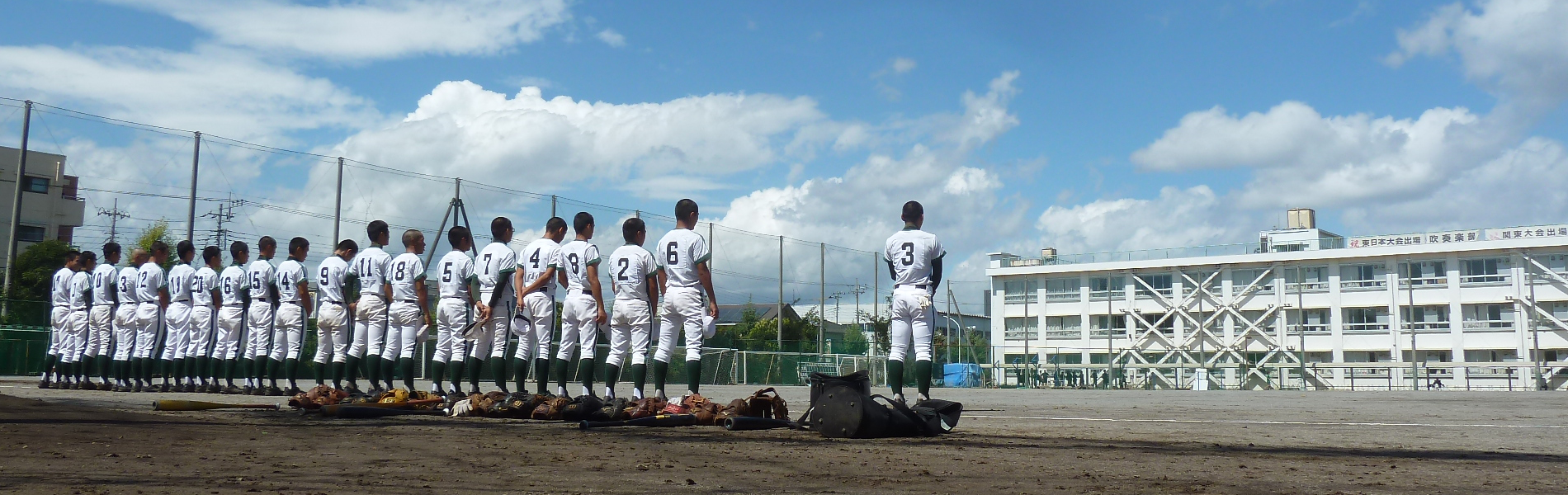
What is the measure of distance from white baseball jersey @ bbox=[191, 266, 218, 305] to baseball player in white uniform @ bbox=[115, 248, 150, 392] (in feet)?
3.19

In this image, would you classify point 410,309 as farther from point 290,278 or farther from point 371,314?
point 290,278

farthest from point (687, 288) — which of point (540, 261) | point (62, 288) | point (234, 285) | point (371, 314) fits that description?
point (62, 288)

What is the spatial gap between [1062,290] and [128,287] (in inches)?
2351

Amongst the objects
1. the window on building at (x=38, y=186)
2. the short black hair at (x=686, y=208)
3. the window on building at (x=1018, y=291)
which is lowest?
the short black hair at (x=686, y=208)

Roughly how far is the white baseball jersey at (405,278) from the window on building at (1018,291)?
200 ft

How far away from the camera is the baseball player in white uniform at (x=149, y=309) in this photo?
14094 millimetres

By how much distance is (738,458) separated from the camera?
17.5 feet

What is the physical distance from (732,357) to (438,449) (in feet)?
89.3

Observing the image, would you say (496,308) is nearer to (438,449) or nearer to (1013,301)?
(438,449)

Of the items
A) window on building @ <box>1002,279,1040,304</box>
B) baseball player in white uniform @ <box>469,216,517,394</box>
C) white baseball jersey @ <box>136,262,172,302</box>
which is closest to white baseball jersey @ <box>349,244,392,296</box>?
baseball player in white uniform @ <box>469,216,517,394</box>

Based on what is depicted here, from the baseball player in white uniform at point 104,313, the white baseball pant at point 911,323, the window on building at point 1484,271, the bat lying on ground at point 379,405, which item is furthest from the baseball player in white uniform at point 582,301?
the window on building at point 1484,271

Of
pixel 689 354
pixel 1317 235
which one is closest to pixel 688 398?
pixel 689 354

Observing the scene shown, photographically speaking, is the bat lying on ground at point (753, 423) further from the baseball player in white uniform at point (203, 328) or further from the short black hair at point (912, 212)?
the baseball player in white uniform at point (203, 328)

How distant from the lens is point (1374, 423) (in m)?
8.70
